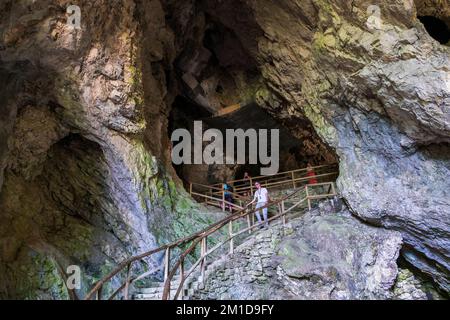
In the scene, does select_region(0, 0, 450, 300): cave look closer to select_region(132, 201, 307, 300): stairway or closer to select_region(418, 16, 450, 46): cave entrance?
select_region(132, 201, 307, 300): stairway

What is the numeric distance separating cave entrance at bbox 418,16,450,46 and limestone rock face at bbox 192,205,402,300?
6.59 metres

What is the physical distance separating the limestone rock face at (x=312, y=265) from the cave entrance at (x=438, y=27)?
659 centimetres

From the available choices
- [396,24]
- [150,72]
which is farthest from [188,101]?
[396,24]

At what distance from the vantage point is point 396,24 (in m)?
7.60

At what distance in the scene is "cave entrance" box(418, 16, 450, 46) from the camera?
1104 centimetres

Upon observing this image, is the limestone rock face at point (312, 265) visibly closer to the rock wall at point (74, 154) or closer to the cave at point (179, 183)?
the cave at point (179, 183)

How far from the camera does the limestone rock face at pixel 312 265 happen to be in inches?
282

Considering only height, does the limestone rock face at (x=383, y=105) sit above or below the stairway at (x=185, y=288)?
above

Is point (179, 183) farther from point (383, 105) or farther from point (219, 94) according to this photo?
point (383, 105)

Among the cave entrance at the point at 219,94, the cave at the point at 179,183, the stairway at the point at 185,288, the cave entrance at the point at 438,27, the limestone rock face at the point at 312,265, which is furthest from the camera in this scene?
the cave entrance at the point at 219,94

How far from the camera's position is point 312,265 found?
762 centimetres

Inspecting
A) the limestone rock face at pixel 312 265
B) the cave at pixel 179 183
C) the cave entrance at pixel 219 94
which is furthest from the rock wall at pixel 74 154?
the cave entrance at pixel 219 94

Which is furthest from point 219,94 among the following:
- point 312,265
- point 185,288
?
point 185,288
